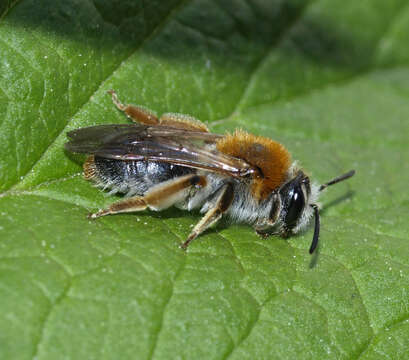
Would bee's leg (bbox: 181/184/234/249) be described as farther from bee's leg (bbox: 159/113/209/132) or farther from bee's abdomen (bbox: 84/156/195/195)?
bee's leg (bbox: 159/113/209/132)

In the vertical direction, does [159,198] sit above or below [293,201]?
above

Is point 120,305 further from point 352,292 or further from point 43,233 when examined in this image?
point 352,292

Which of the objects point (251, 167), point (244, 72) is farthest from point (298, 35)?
point (251, 167)

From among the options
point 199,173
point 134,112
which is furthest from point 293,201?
point 134,112

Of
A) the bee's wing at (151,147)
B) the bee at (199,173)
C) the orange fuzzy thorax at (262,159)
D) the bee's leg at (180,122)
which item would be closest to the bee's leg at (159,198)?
the bee at (199,173)

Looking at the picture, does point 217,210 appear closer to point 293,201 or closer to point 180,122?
point 293,201

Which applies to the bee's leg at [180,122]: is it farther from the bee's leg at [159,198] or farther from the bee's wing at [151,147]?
the bee's leg at [159,198]

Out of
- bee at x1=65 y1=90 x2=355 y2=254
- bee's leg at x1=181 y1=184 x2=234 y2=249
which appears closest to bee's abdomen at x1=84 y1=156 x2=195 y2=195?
bee at x1=65 y1=90 x2=355 y2=254
